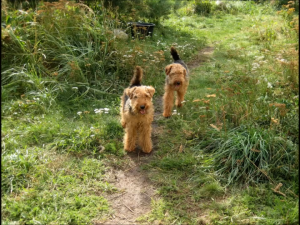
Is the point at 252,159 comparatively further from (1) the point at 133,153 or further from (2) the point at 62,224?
(2) the point at 62,224

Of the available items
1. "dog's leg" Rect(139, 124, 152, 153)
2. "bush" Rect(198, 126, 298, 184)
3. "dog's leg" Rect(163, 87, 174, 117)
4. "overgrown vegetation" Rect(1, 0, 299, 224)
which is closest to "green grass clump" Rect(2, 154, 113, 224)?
"overgrown vegetation" Rect(1, 0, 299, 224)

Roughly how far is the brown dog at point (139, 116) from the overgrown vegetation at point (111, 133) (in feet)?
0.77

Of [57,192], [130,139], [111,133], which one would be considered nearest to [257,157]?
[130,139]

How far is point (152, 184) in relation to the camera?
12.0 feet

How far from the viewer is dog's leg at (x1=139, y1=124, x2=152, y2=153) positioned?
4258mm

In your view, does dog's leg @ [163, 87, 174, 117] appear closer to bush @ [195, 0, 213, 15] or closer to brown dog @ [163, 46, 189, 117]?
brown dog @ [163, 46, 189, 117]

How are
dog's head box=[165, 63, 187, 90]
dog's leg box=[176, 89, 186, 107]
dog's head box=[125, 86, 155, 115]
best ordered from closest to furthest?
dog's head box=[125, 86, 155, 115]
dog's head box=[165, 63, 187, 90]
dog's leg box=[176, 89, 186, 107]

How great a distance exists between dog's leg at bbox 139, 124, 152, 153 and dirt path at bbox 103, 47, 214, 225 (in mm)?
101

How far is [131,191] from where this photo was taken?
3535 millimetres

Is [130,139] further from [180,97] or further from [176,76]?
[180,97]

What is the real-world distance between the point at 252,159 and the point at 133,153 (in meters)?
1.77

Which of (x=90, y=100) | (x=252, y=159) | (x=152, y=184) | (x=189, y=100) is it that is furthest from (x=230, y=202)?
(x=90, y=100)

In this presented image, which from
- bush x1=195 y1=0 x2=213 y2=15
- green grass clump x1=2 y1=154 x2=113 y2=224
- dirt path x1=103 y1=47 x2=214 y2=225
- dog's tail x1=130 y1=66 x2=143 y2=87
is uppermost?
bush x1=195 y1=0 x2=213 y2=15

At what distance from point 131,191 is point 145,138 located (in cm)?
98
